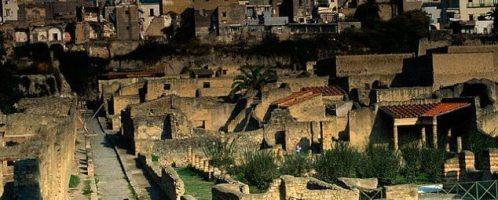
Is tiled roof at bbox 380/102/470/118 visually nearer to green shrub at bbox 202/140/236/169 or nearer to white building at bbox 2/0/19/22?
green shrub at bbox 202/140/236/169

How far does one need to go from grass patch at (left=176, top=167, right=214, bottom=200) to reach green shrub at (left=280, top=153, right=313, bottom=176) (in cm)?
200

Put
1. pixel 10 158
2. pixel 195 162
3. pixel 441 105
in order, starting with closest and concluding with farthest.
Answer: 1. pixel 10 158
2. pixel 195 162
3. pixel 441 105

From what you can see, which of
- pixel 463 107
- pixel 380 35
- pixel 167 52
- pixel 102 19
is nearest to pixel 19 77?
pixel 167 52

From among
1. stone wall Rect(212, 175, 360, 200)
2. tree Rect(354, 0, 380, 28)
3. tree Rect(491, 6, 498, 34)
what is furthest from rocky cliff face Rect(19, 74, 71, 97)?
stone wall Rect(212, 175, 360, 200)

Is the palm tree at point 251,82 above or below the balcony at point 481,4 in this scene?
below

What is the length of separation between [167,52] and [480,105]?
106ft

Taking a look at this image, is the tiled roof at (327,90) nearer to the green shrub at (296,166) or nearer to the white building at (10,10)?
the green shrub at (296,166)

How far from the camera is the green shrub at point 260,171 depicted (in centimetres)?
2439

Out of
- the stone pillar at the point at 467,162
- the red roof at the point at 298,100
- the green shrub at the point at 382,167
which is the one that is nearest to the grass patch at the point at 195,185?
the green shrub at the point at 382,167

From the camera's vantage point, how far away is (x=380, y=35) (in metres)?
67.5

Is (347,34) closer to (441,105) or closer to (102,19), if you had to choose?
(102,19)

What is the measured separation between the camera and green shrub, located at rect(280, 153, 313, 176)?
2553cm

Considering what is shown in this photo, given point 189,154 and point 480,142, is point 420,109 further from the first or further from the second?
point 189,154

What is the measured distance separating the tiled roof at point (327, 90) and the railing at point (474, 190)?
19680 mm
